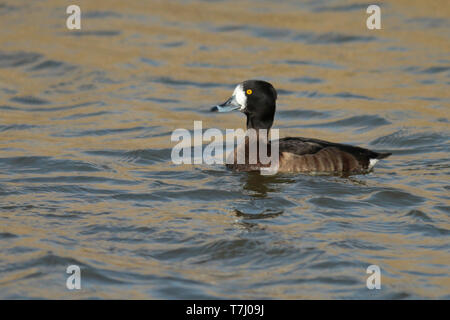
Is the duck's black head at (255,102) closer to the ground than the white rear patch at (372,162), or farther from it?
farther from it

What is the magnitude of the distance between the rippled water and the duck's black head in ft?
2.28

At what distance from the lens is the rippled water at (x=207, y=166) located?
6977mm

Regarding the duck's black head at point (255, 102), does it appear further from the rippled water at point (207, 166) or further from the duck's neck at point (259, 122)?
the rippled water at point (207, 166)

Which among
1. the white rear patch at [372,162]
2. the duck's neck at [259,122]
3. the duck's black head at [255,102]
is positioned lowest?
the white rear patch at [372,162]

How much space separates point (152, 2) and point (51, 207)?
384 inches

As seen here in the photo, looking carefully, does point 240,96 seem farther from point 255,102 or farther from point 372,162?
point 372,162

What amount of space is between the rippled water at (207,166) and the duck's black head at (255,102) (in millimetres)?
695

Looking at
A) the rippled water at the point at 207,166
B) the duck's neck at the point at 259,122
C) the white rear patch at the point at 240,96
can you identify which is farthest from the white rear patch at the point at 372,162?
the white rear patch at the point at 240,96

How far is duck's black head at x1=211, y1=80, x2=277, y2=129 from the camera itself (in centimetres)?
983

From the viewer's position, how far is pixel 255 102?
9.90 metres

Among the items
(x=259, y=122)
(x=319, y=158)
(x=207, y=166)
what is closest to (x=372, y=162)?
(x=319, y=158)

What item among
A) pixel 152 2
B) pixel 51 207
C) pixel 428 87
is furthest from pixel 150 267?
pixel 152 2

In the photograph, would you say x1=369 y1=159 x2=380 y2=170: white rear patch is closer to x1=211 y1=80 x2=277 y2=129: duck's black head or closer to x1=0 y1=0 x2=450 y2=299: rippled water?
x1=0 y1=0 x2=450 y2=299: rippled water

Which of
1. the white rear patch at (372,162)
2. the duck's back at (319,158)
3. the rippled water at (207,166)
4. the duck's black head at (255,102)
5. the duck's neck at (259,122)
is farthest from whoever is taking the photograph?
the duck's neck at (259,122)
